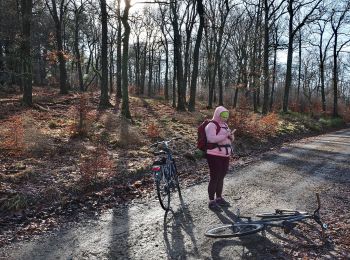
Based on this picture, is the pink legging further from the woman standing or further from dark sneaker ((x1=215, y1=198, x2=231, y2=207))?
dark sneaker ((x1=215, y1=198, x2=231, y2=207))

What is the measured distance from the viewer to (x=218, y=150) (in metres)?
6.78

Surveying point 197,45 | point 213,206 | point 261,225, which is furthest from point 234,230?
point 197,45

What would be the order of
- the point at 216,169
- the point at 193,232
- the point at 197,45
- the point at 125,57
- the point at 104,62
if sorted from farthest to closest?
the point at 197,45
the point at 104,62
the point at 125,57
the point at 216,169
the point at 193,232

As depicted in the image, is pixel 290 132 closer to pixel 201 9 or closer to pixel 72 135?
→ pixel 201 9

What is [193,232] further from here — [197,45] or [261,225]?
[197,45]

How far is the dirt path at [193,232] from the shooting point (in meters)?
5.00

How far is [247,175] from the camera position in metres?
9.95

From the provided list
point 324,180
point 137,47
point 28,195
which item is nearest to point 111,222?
point 28,195

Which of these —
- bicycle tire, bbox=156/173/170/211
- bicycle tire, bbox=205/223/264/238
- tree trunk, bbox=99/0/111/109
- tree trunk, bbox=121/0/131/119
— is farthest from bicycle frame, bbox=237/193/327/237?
tree trunk, bbox=99/0/111/109

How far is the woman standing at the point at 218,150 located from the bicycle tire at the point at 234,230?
4.14ft

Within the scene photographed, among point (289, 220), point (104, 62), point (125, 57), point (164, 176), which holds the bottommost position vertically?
point (289, 220)

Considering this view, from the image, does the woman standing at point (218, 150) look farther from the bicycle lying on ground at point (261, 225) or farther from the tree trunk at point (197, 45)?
the tree trunk at point (197, 45)

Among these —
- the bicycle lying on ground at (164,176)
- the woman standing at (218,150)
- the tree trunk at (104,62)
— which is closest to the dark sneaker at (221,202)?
the woman standing at (218,150)

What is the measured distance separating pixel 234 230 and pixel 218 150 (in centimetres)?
172
